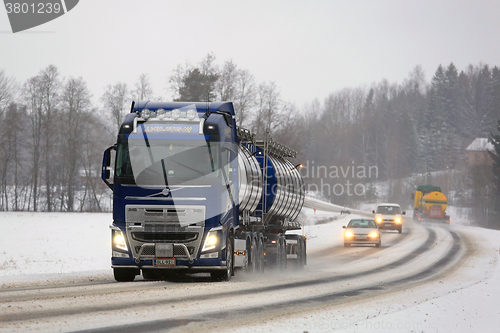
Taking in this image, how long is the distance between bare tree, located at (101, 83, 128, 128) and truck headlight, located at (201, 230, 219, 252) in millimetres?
57429

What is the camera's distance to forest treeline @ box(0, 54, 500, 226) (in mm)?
67125

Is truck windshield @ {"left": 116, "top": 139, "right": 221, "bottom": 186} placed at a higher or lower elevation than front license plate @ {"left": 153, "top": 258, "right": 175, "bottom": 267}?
higher

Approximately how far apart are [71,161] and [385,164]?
8508cm

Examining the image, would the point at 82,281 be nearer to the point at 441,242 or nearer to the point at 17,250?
the point at 17,250

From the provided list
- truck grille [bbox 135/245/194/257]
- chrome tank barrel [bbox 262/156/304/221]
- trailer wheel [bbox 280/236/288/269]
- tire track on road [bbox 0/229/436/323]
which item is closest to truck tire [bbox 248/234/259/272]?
tire track on road [bbox 0/229/436/323]

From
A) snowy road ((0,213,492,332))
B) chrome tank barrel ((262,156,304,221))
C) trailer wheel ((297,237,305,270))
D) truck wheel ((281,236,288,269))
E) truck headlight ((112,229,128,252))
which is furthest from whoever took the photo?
trailer wheel ((297,237,305,270))

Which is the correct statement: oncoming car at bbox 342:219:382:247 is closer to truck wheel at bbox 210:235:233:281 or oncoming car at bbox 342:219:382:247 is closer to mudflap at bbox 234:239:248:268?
mudflap at bbox 234:239:248:268

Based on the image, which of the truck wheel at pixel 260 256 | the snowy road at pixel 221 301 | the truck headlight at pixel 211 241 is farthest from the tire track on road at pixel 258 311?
the truck wheel at pixel 260 256

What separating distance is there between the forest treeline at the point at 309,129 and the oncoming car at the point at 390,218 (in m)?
18.8

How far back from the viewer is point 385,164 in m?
138

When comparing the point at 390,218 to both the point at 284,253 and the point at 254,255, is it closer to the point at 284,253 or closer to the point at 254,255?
the point at 284,253

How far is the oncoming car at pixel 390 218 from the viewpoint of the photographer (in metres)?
47.0

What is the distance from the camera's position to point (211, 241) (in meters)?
13.5

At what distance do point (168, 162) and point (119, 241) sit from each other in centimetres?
199
